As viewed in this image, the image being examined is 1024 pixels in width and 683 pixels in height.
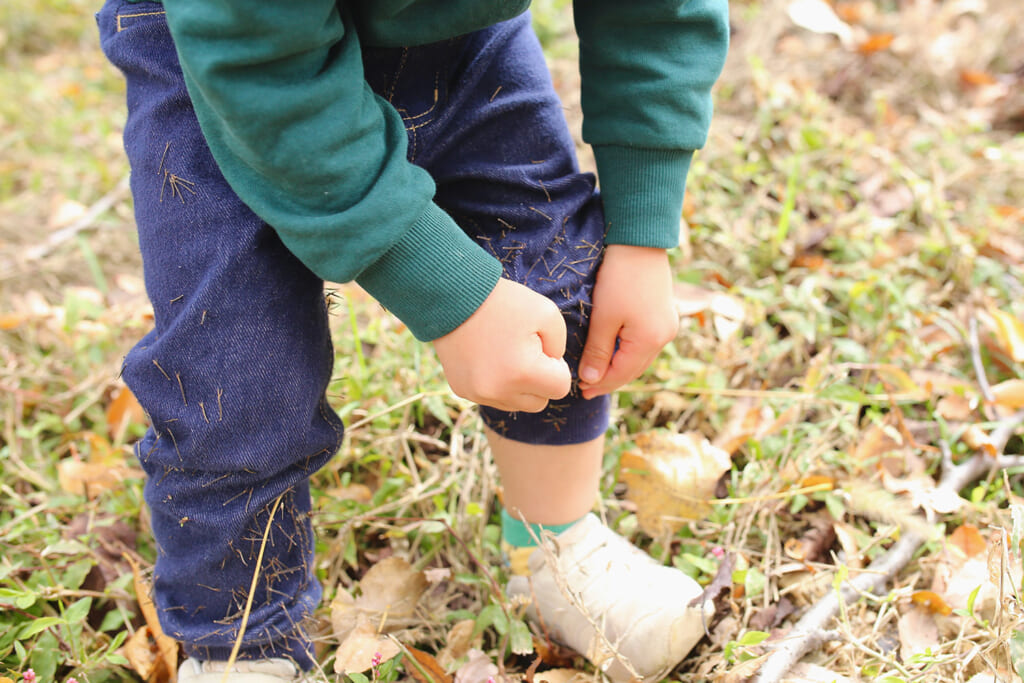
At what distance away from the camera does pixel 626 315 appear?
0.94 meters

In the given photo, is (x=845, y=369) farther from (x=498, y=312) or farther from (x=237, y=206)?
(x=237, y=206)

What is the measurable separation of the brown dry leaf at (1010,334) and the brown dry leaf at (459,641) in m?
1.00

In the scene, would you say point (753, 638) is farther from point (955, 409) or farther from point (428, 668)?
point (955, 409)

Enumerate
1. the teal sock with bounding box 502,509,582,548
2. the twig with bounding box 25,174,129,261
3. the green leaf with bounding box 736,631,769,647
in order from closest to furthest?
the green leaf with bounding box 736,631,769,647 < the teal sock with bounding box 502,509,582,548 < the twig with bounding box 25,174,129,261

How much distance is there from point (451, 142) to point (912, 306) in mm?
1004

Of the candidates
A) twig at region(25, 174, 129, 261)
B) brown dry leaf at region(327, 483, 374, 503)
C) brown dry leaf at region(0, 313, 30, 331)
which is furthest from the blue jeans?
twig at region(25, 174, 129, 261)

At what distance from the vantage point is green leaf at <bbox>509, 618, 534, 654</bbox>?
3.05ft

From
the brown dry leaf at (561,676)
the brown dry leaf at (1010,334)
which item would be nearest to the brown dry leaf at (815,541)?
the brown dry leaf at (561,676)

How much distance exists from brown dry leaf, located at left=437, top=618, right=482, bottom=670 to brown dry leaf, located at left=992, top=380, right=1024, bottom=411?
3.01 feet

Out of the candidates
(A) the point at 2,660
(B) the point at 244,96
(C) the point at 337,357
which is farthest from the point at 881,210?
(A) the point at 2,660

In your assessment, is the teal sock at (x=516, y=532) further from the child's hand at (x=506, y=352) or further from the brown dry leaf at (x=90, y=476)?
the brown dry leaf at (x=90, y=476)

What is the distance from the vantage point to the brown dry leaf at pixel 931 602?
38.8 inches

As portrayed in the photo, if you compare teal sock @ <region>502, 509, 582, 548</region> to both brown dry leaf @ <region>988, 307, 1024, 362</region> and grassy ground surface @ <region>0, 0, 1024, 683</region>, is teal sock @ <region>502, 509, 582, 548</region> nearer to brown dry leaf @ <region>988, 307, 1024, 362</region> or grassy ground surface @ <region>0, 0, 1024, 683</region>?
grassy ground surface @ <region>0, 0, 1024, 683</region>

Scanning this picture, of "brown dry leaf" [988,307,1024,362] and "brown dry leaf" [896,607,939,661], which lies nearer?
"brown dry leaf" [896,607,939,661]
